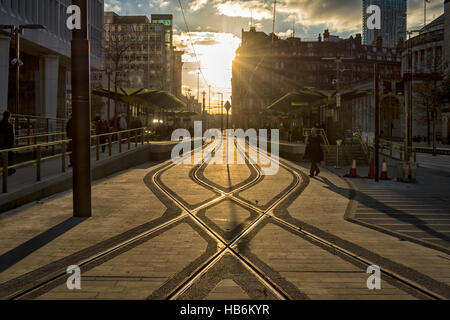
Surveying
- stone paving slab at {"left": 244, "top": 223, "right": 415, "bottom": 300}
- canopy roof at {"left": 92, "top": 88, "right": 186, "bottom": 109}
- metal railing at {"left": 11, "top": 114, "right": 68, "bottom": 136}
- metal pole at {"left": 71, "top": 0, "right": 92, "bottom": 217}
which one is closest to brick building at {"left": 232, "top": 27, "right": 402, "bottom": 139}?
canopy roof at {"left": 92, "top": 88, "right": 186, "bottom": 109}

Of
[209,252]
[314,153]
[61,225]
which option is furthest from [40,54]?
[209,252]

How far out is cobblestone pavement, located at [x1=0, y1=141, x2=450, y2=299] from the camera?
4.21 meters

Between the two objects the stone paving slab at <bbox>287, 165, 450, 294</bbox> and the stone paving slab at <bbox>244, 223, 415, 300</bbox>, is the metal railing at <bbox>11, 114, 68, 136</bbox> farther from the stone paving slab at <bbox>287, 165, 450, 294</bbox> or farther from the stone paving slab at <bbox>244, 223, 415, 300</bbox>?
the stone paving slab at <bbox>244, 223, 415, 300</bbox>

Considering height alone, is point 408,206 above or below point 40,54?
below

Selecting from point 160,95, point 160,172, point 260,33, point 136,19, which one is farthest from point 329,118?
point 136,19

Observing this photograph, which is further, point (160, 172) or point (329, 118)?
point (329, 118)

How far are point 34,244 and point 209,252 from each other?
2488 mm

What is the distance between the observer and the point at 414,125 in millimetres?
62438

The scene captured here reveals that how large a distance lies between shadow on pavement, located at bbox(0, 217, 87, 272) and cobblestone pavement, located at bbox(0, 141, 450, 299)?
1 cm

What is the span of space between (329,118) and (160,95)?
41.5ft

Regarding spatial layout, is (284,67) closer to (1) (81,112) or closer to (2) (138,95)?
(2) (138,95)

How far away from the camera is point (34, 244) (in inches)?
234

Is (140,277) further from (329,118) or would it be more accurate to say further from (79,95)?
(329,118)

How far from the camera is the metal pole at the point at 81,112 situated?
7586mm
